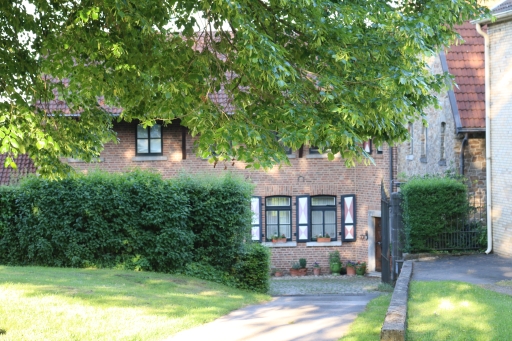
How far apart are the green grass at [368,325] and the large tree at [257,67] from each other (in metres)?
2.63

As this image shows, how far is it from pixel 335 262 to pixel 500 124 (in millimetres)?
10599

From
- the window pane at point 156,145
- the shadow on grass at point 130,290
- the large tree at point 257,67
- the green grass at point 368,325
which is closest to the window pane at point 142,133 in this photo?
the window pane at point 156,145

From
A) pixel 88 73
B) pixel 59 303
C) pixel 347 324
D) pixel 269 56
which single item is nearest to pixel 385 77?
pixel 269 56

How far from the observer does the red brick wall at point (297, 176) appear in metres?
28.1

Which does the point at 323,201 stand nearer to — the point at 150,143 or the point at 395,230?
the point at 150,143

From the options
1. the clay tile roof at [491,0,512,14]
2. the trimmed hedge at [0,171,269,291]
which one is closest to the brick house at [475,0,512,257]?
the clay tile roof at [491,0,512,14]

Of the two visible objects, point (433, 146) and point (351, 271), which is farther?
point (351, 271)

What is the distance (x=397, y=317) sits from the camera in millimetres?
9836

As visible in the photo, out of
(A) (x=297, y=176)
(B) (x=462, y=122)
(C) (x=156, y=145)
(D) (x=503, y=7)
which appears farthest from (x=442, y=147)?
(C) (x=156, y=145)

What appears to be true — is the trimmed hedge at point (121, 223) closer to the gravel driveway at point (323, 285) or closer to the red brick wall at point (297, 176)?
the gravel driveway at point (323, 285)

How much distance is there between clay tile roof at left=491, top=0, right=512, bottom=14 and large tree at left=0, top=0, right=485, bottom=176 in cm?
922

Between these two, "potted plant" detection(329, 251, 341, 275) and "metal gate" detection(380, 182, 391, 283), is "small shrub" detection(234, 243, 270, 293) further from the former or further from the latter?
"potted plant" detection(329, 251, 341, 275)

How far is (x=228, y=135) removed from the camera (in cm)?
816

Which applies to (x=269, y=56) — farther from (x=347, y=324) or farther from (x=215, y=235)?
(x=215, y=235)
